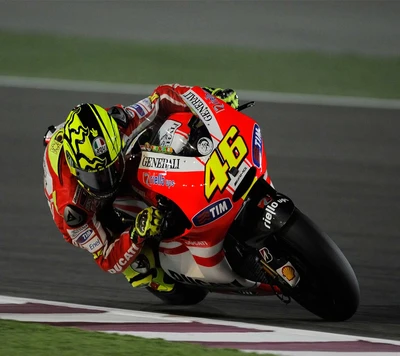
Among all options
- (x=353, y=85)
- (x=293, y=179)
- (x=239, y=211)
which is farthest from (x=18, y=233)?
(x=353, y=85)

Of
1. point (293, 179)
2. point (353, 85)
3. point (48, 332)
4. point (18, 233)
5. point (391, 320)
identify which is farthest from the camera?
point (353, 85)

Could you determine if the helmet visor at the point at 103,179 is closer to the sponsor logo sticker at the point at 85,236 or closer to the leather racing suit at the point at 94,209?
the leather racing suit at the point at 94,209

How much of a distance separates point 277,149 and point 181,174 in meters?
4.71

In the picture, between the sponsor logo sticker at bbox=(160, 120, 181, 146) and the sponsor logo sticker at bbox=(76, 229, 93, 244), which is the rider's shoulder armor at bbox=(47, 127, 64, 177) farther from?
the sponsor logo sticker at bbox=(160, 120, 181, 146)

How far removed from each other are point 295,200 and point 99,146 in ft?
11.5

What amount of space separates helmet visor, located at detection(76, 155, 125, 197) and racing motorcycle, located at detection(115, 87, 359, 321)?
183mm

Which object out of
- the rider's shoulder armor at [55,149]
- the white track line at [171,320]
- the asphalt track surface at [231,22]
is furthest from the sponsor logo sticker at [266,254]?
the asphalt track surface at [231,22]

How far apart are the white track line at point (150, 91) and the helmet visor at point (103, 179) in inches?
244

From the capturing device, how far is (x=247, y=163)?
198 inches

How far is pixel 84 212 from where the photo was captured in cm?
531

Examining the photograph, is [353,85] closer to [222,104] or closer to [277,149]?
[277,149]

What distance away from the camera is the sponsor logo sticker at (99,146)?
4.95 metres

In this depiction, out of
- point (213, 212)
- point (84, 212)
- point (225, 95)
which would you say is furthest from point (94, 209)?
point (225, 95)

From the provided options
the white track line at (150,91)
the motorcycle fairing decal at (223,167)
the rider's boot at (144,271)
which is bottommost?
the white track line at (150,91)
